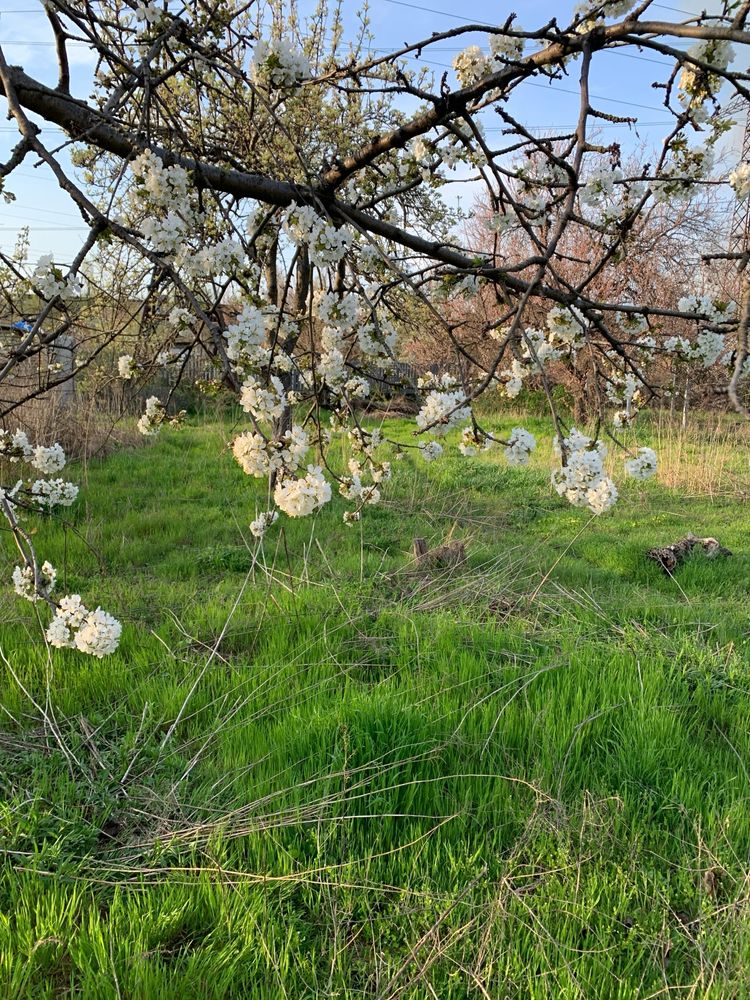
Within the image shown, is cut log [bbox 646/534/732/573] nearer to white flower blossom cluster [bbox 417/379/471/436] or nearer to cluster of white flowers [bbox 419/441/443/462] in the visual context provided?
cluster of white flowers [bbox 419/441/443/462]

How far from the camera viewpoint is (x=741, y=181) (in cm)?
191

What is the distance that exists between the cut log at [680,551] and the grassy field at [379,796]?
2.52 feet

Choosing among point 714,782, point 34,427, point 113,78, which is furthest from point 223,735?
point 34,427

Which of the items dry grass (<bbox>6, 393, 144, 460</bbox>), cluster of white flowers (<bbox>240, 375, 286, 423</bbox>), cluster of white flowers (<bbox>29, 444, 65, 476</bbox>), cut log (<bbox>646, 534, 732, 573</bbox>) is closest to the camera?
cluster of white flowers (<bbox>240, 375, 286, 423</bbox>)

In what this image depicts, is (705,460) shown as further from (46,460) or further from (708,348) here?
(46,460)

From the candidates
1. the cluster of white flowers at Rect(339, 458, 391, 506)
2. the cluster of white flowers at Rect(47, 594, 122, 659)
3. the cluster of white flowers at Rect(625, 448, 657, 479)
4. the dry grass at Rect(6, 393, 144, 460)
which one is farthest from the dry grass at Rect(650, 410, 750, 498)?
the cluster of white flowers at Rect(47, 594, 122, 659)

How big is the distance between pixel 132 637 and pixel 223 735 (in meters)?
1.03

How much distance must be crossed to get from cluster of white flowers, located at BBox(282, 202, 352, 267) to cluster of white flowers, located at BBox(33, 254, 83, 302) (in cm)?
65

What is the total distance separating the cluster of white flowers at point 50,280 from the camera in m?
1.85

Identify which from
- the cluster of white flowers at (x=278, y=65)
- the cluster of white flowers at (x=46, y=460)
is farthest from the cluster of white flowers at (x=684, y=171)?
the cluster of white flowers at (x=46, y=460)

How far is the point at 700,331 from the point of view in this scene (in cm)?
200

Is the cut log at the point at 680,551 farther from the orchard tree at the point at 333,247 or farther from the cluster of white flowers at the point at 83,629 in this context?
the cluster of white flowers at the point at 83,629

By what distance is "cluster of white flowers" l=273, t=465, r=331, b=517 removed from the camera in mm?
1642

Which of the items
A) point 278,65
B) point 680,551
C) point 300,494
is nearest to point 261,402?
point 300,494
